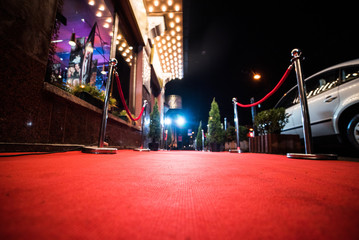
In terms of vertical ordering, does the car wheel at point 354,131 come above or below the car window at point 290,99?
below

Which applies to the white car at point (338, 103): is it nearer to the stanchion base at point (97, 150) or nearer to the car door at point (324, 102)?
the car door at point (324, 102)

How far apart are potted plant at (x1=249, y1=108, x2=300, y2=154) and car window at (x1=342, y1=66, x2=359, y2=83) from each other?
1702 mm

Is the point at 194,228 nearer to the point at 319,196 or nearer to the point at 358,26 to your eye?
the point at 319,196

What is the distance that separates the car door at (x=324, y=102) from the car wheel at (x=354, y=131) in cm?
29

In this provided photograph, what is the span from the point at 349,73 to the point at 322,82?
31.0 inches

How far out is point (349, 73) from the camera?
316 centimetres

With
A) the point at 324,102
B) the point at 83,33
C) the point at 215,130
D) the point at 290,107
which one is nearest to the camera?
the point at 324,102

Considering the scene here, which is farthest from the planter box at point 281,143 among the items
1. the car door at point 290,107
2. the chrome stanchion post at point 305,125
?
the chrome stanchion post at point 305,125

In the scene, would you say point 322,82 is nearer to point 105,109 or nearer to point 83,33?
point 105,109

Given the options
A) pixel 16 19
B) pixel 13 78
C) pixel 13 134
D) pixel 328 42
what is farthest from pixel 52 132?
pixel 328 42

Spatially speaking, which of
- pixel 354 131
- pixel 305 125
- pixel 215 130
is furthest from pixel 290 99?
pixel 215 130

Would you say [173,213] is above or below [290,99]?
below

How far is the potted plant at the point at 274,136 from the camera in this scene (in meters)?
4.58

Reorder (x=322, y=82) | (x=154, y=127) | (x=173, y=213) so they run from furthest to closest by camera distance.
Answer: (x=154, y=127) < (x=322, y=82) < (x=173, y=213)
